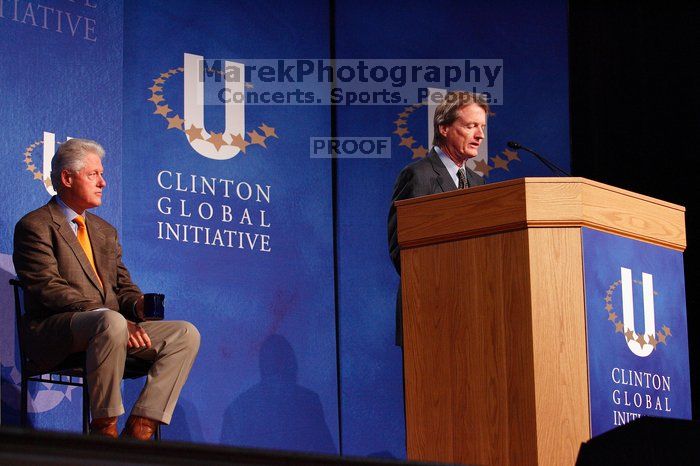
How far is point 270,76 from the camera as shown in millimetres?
5172

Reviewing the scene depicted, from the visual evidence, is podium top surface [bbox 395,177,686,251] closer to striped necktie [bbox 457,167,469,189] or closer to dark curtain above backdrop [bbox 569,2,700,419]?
striped necktie [bbox 457,167,469,189]

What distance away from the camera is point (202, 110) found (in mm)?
4965

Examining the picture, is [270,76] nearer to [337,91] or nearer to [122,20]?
[337,91]

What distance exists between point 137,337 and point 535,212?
1450 mm

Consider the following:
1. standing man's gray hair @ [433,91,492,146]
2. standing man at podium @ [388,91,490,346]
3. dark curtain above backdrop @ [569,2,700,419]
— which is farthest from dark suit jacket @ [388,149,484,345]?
dark curtain above backdrop @ [569,2,700,419]

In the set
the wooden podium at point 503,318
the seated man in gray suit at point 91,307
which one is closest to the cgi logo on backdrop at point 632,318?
the wooden podium at point 503,318

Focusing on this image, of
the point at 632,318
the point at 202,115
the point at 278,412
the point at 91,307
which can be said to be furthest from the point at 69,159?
the point at 632,318

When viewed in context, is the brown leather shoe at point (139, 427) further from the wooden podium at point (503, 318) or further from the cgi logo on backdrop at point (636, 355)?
the cgi logo on backdrop at point (636, 355)

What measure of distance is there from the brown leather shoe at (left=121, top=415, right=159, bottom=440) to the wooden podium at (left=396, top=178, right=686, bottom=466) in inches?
38.5

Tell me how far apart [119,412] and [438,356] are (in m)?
1.11

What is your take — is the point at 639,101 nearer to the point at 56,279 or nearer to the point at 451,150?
the point at 451,150

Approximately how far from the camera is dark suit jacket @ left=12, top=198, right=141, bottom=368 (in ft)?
12.1

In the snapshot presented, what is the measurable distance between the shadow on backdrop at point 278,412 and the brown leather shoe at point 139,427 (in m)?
1.03

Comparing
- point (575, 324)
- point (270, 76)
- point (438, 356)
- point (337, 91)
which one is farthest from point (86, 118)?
point (575, 324)
